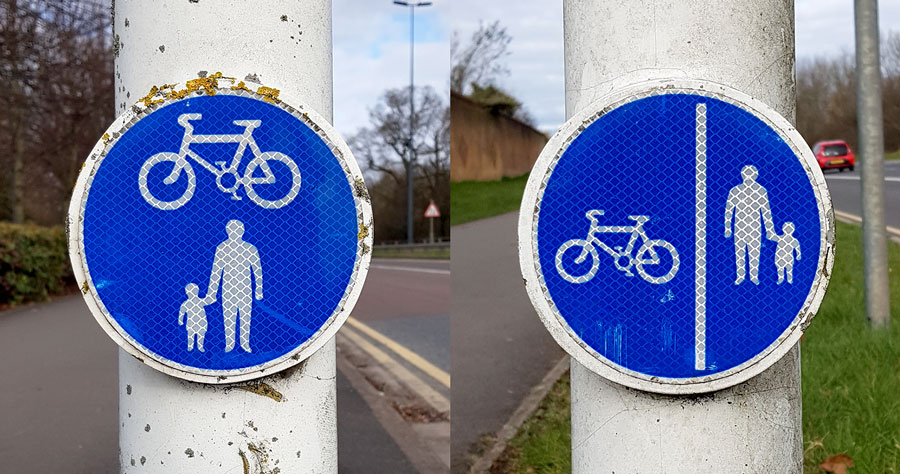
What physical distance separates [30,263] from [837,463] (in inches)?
510

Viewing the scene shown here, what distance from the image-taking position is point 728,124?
1376 mm

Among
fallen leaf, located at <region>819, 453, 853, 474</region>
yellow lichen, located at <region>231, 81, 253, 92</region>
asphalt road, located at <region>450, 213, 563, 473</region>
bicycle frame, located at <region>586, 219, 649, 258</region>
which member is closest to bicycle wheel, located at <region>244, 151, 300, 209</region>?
yellow lichen, located at <region>231, 81, 253, 92</region>

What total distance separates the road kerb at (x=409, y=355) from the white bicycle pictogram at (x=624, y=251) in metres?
5.31

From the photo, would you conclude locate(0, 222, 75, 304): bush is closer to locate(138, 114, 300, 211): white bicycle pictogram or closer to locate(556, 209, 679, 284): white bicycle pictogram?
locate(138, 114, 300, 211): white bicycle pictogram

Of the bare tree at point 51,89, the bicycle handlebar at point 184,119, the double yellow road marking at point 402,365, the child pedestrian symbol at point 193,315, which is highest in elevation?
the bare tree at point 51,89

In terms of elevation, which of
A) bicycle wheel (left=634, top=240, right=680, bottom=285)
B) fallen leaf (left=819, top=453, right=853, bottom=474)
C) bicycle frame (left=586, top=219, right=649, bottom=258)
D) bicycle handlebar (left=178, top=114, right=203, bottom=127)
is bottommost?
fallen leaf (left=819, top=453, right=853, bottom=474)

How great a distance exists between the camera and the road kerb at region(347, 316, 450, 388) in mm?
7094

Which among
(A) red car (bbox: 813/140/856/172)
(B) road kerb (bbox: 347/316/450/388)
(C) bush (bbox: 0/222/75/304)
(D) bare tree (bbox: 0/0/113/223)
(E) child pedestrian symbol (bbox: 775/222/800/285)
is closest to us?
(E) child pedestrian symbol (bbox: 775/222/800/285)

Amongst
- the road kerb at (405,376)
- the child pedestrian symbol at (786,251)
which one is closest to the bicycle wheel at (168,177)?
the child pedestrian symbol at (786,251)

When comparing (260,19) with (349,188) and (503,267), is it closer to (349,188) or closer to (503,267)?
(349,188)

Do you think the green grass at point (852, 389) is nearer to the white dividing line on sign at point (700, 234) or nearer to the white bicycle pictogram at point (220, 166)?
the white dividing line on sign at point (700, 234)

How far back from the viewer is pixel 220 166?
57.2 inches


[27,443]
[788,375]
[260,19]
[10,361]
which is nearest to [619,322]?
[788,375]

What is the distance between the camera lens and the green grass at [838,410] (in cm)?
336
